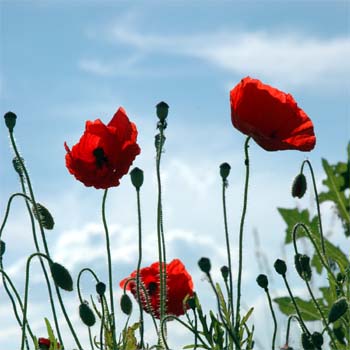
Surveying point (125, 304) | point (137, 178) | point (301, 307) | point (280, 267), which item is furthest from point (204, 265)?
point (301, 307)

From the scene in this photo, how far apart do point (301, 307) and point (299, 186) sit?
4.77ft

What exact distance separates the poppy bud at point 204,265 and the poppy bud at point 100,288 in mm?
291

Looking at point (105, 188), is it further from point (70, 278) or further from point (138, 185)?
point (70, 278)

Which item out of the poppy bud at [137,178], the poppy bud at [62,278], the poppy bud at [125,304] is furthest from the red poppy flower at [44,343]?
the poppy bud at [137,178]

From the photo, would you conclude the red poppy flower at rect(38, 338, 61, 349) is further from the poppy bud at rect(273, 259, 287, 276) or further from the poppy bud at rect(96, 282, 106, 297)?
the poppy bud at rect(273, 259, 287, 276)

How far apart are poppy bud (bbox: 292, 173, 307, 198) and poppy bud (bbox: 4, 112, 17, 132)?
729mm

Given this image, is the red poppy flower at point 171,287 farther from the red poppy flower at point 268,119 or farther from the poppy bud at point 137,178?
the red poppy flower at point 268,119

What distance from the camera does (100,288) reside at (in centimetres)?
190

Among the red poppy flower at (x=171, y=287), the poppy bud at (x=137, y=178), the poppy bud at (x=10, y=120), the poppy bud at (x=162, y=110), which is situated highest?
the poppy bud at (x=10, y=120)

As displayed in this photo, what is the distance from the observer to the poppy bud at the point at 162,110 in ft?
6.93

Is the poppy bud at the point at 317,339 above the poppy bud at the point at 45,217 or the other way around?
the other way around

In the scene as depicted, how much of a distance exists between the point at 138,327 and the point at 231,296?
27cm

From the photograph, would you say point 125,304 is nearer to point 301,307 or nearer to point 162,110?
point 162,110

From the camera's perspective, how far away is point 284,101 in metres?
2.17
